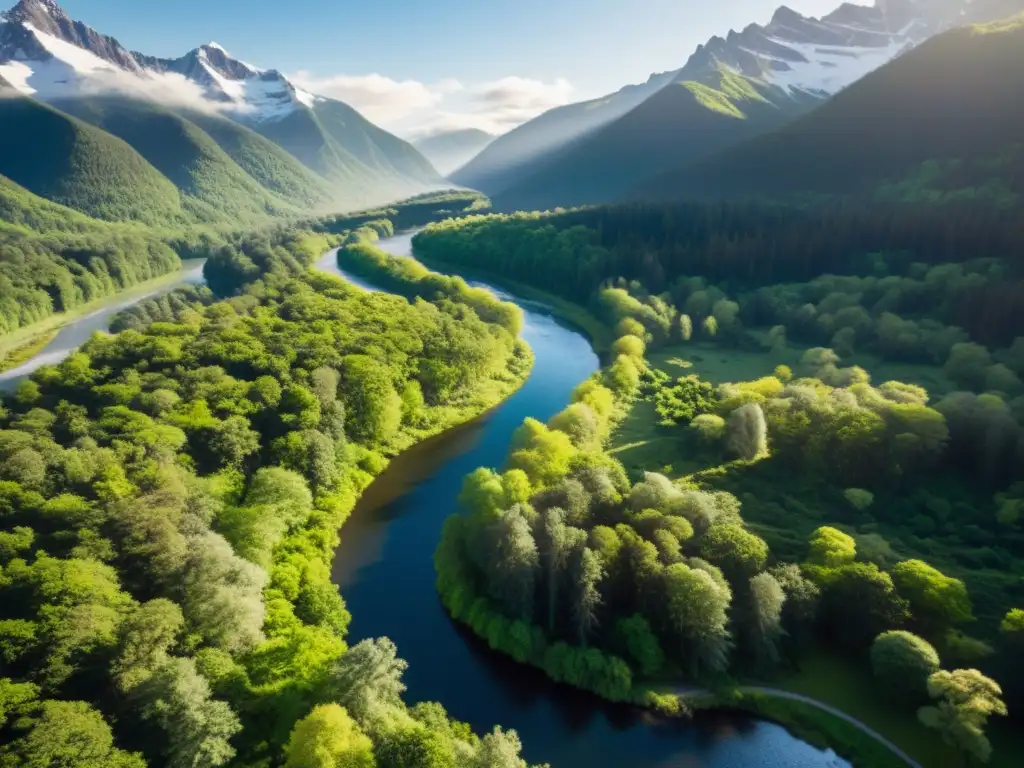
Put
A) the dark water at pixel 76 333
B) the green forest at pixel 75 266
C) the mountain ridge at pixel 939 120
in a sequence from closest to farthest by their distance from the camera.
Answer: the dark water at pixel 76 333, the green forest at pixel 75 266, the mountain ridge at pixel 939 120

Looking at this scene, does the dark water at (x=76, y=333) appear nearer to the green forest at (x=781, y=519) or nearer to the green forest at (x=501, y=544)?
the green forest at (x=501, y=544)

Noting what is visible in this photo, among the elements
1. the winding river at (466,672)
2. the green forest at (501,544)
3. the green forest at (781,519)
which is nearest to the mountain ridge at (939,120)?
the green forest at (781,519)

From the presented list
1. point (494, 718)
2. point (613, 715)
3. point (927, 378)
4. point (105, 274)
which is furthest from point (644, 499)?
point (105, 274)

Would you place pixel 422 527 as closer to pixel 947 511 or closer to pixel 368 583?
pixel 368 583

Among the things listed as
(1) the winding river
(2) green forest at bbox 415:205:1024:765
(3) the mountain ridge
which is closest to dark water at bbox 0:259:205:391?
(1) the winding river

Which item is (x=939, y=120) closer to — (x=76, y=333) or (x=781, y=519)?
(x=781, y=519)

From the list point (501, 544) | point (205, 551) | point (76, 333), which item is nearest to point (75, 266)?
point (76, 333)

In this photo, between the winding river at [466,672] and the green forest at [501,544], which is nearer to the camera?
the green forest at [501,544]
